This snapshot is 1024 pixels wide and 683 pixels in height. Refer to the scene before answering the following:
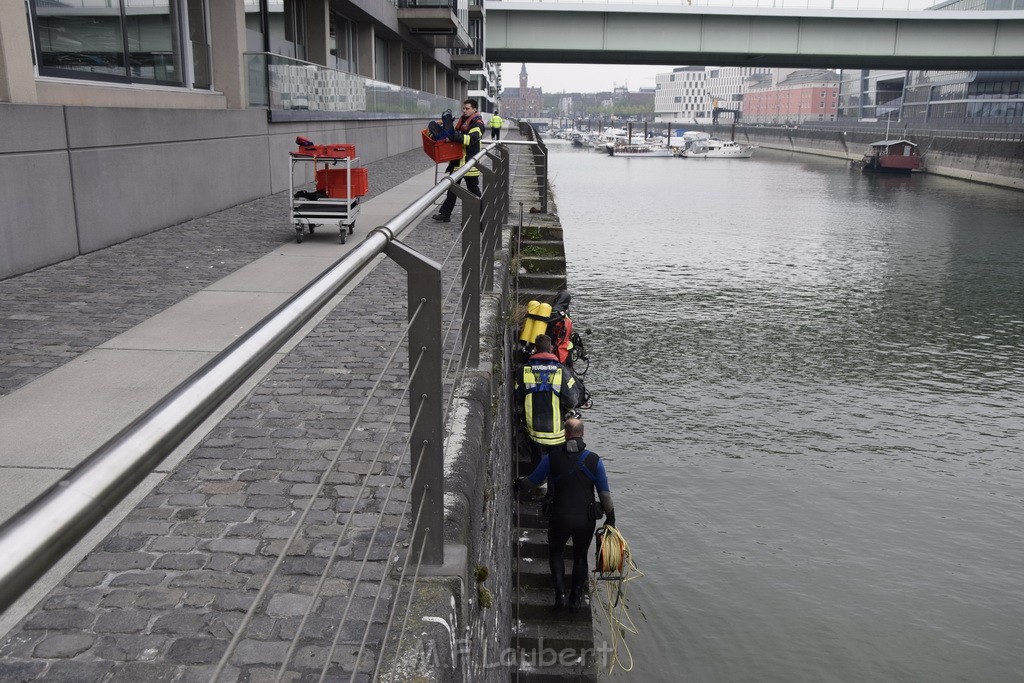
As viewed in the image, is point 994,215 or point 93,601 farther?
point 994,215

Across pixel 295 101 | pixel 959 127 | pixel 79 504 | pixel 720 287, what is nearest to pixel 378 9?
pixel 295 101

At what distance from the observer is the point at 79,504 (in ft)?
3.46

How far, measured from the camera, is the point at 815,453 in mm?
14555

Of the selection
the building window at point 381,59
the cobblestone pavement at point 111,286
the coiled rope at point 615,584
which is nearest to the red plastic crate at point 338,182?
the cobblestone pavement at point 111,286

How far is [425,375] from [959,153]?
67.4 meters

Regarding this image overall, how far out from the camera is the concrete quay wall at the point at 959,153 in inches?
2096

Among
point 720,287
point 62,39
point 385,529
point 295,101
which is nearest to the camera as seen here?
point 385,529

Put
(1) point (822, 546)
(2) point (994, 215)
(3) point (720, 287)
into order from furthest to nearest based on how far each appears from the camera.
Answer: (2) point (994, 215)
(3) point (720, 287)
(1) point (822, 546)

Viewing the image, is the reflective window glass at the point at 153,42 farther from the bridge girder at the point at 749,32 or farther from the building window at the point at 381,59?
the bridge girder at the point at 749,32

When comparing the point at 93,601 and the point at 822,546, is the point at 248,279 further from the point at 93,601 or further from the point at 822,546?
the point at 822,546

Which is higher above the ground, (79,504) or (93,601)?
(79,504)

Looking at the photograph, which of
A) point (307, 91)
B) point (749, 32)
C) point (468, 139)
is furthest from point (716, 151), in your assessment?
point (468, 139)

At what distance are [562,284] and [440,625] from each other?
1101 cm

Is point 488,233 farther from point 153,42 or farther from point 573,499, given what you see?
point 153,42
